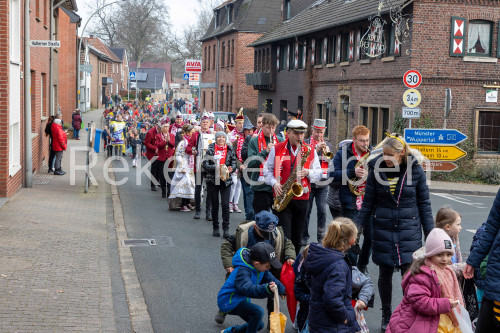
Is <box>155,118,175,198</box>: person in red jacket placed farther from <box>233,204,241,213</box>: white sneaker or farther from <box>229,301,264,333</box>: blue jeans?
<box>229,301,264,333</box>: blue jeans

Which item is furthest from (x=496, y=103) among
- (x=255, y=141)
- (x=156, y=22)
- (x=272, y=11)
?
(x=156, y=22)

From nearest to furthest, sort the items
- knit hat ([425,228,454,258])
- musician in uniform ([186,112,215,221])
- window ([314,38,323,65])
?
knit hat ([425,228,454,258])
musician in uniform ([186,112,215,221])
window ([314,38,323,65])

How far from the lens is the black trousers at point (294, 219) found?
832cm

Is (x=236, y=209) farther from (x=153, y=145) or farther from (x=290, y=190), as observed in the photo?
(x=290, y=190)

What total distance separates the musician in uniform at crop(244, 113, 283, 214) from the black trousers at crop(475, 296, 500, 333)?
4243 mm

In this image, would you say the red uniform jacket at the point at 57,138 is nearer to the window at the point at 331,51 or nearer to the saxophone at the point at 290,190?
the saxophone at the point at 290,190

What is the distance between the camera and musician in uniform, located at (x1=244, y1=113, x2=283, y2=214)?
30.1ft

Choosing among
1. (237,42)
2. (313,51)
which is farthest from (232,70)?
(313,51)

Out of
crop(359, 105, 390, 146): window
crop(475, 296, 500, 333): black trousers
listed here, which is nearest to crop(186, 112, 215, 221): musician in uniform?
crop(475, 296, 500, 333): black trousers

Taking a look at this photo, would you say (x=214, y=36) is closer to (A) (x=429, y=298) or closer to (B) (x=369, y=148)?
(B) (x=369, y=148)

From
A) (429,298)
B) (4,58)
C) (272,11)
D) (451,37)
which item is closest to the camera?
(429,298)

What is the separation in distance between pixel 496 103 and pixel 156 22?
64.1 m

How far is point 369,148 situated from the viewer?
27.3 ft

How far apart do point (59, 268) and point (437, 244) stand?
520 cm
